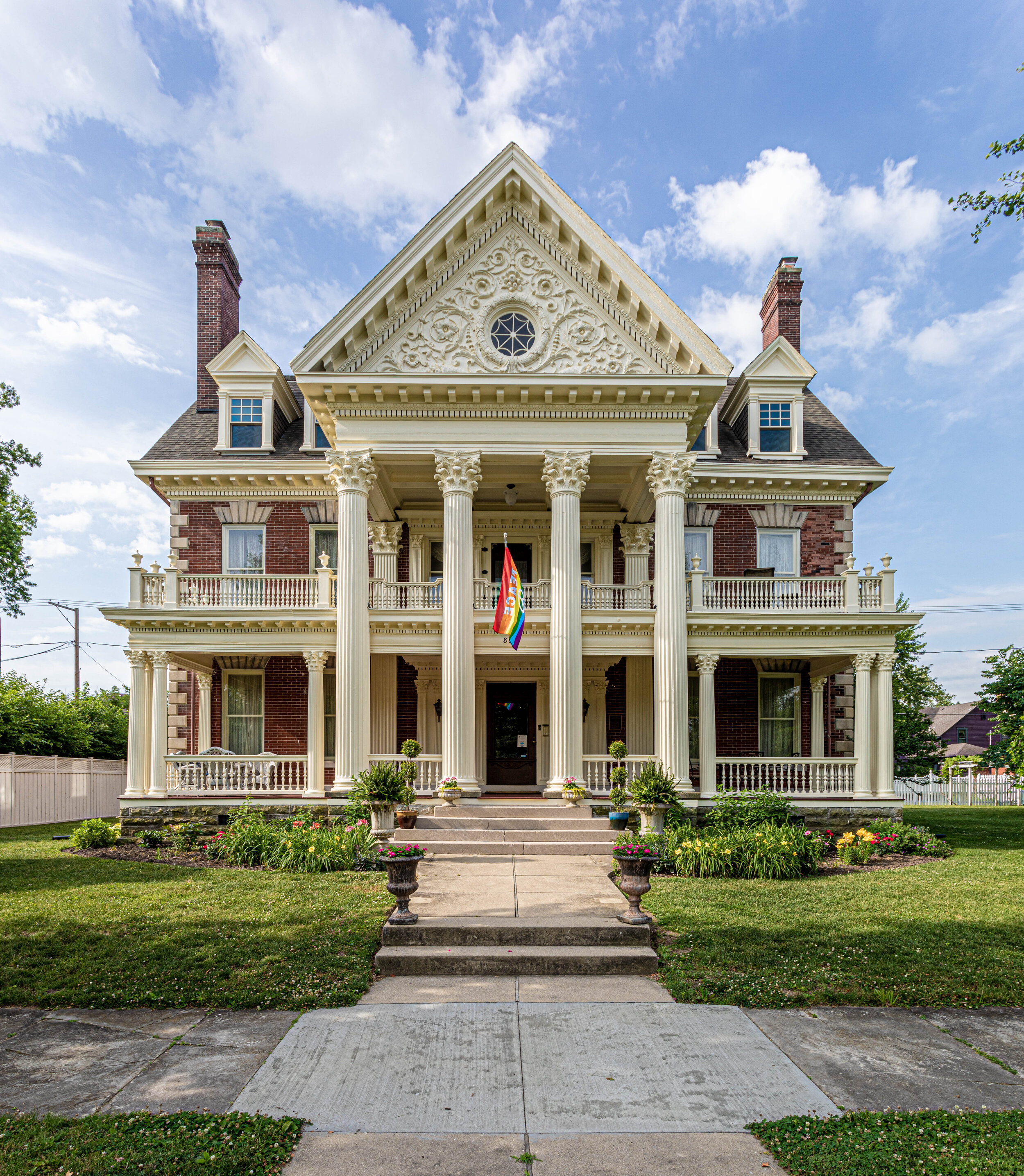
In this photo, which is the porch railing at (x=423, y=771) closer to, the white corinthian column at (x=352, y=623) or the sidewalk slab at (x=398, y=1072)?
the white corinthian column at (x=352, y=623)

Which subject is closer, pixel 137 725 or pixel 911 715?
pixel 137 725

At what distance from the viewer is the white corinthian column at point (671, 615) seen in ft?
56.3

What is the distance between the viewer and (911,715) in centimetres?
3822

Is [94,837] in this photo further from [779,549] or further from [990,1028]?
[779,549]

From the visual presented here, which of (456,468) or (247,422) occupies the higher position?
(247,422)

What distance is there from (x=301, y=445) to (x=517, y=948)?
1667cm

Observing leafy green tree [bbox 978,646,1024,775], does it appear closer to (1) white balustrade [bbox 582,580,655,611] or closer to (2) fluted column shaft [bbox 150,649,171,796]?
(1) white balustrade [bbox 582,580,655,611]

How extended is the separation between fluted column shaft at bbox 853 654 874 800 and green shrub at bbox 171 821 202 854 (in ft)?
48.7

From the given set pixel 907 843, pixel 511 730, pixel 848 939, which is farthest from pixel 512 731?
pixel 848 939

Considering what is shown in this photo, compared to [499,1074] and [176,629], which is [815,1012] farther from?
[176,629]

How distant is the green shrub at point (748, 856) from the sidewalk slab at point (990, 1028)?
5.80 meters

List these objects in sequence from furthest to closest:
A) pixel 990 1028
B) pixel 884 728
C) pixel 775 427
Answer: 1. pixel 775 427
2. pixel 884 728
3. pixel 990 1028

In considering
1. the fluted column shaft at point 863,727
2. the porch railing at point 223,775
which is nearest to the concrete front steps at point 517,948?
the porch railing at point 223,775

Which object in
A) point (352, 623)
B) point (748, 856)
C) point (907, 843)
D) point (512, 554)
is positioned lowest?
point (907, 843)
